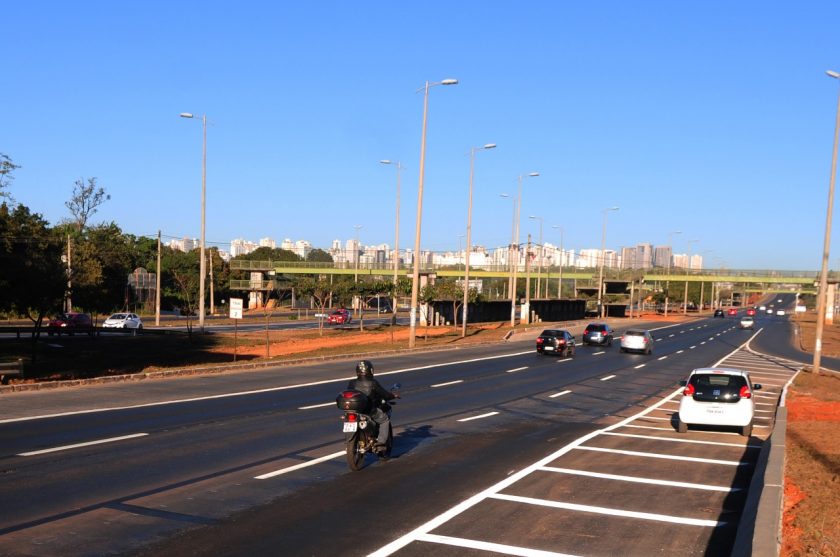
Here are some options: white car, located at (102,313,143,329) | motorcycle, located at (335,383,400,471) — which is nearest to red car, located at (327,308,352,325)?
white car, located at (102,313,143,329)

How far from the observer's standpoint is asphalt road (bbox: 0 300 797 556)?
28.2 feet

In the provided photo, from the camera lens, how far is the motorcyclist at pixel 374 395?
1259cm

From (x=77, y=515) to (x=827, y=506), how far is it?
8729 mm

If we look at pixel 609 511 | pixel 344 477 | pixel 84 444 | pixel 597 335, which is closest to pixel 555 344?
pixel 597 335

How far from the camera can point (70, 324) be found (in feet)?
174

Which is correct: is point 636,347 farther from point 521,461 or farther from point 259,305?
point 259,305

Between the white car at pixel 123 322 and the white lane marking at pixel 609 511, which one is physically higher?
the white lane marking at pixel 609 511

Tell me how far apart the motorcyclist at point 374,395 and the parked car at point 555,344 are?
32.3 meters

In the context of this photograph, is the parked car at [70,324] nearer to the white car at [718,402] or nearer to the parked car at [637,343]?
the parked car at [637,343]

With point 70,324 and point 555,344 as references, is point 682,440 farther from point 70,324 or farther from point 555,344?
point 70,324

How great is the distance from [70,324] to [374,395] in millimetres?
45813

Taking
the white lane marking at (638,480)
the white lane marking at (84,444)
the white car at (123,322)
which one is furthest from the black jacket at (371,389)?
the white car at (123,322)

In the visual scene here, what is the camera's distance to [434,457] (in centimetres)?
1385

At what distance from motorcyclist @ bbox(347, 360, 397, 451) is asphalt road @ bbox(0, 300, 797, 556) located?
0.54 meters
